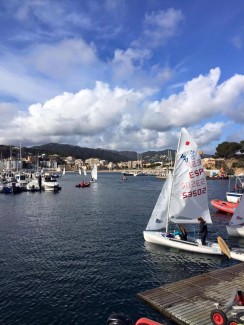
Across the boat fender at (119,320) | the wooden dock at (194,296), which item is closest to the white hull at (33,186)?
the wooden dock at (194,296)

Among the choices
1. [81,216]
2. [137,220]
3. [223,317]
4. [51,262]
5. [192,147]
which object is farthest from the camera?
[81,216]

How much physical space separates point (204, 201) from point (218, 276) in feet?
36.9

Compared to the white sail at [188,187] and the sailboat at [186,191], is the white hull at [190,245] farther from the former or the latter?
the white sail at [188,187]

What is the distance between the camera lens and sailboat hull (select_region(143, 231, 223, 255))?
102 ft

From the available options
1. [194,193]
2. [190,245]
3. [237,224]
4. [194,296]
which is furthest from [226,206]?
[194,296]

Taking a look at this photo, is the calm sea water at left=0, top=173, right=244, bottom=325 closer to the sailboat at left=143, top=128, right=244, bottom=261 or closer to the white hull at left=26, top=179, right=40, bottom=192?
the sailboat at left=143, top=128, right=244, bottom=261

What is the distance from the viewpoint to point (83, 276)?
2655 centimetres

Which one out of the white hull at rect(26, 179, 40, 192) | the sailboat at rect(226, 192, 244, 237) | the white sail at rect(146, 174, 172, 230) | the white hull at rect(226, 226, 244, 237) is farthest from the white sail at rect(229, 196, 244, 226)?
the white hull at rect(26, 179, 40, 192)

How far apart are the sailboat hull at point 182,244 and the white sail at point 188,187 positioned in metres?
2.31

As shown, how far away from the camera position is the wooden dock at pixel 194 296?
17922 mm

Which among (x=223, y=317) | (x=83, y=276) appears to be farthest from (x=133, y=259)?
(x=223, y=317)

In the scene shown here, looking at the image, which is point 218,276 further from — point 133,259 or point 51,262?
point 51,262

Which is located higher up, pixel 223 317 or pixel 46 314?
pixel 223 317

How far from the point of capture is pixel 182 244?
32.5 m
